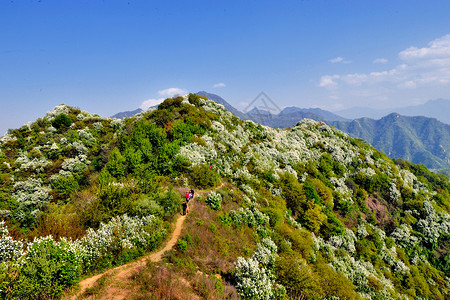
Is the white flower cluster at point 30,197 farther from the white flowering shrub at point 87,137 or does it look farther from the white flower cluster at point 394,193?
the white flower cluster at point 394,193

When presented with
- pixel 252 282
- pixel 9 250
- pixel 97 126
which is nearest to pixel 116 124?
pixel 97 126

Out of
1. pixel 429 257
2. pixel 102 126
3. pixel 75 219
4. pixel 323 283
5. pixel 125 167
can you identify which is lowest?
pixel 429 257

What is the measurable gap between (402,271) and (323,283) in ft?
95.5

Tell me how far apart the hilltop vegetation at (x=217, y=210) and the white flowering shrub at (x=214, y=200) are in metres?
0.16

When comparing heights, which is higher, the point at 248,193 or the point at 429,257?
the point at 248,193

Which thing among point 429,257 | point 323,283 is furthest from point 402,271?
point 323,283

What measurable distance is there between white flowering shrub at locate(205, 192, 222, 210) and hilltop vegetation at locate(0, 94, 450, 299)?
164 mm

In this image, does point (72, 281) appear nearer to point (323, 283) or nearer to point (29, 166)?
point (323, 283)

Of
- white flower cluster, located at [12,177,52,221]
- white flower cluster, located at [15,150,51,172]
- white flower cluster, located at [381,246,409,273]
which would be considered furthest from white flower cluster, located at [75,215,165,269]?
white flower cluster, located at [381,246,409,273]

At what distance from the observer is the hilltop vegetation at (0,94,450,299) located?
12.4m

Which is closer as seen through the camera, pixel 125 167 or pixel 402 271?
pixel 125 167

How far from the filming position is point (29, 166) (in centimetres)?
3053

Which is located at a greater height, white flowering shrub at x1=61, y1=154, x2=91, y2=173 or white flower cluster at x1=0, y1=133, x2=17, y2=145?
white flower cluster at x1=0, y1=133, x2=17, y2=145

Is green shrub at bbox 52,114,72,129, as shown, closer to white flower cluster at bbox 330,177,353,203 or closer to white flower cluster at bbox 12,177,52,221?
white flower cluster at bbox 12,177,52,221
